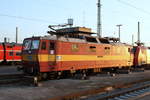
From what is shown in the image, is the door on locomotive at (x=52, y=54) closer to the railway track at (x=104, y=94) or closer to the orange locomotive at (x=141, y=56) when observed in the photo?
the railway track at (x=104, y=94)

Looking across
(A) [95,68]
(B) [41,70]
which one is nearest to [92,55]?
(A) [95,68]

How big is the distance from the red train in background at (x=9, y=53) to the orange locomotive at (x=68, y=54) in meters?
14.9

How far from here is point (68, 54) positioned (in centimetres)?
1711

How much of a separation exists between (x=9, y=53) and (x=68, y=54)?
1938cm

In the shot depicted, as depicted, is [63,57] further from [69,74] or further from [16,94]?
[16,94]

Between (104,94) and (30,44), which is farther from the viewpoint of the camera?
(30,44)

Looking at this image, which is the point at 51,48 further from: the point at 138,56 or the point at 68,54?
the point at 138,56

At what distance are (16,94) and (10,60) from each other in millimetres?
24226

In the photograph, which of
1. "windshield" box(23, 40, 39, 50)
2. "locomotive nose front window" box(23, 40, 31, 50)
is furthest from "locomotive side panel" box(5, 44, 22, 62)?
"windshield" box(23, 40, 39, 50)

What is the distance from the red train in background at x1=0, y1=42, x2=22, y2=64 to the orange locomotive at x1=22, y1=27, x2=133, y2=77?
586 inches

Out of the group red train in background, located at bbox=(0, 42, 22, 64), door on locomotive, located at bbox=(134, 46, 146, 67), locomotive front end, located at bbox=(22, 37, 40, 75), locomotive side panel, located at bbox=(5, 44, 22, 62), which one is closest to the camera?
locomotive front end, located at bbox=(22, 37, 40, 75)

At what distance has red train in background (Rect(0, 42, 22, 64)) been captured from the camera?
3334 cm

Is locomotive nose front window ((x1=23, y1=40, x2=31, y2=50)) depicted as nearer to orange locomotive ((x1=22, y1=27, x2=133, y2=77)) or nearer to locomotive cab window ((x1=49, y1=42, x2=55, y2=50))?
orange locomotive ((x1=22, y1=27, x2=133, y2=77))

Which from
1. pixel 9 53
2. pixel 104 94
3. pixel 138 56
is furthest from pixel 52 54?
pixel 9 53
